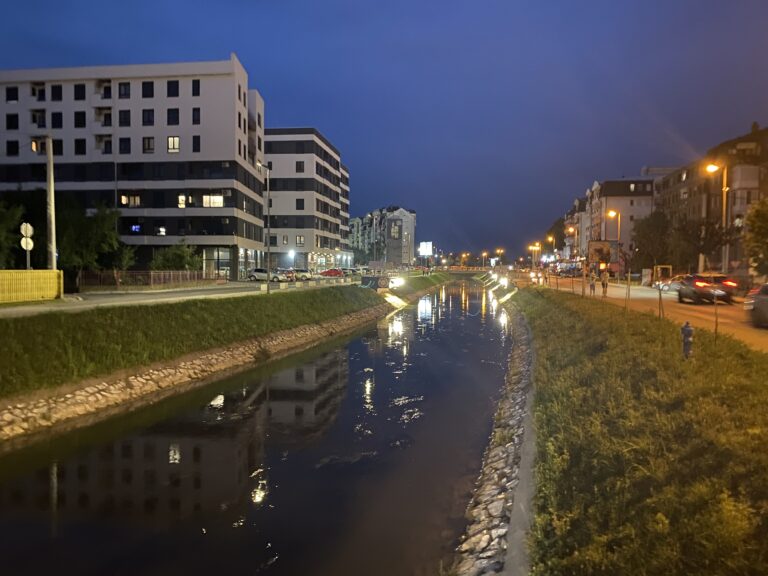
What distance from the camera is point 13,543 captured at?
8.86 meters

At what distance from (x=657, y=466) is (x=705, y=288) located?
3299 cm

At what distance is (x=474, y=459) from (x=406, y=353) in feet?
51.5

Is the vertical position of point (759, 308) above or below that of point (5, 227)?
below

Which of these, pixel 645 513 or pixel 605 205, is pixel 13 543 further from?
pixel 605 205

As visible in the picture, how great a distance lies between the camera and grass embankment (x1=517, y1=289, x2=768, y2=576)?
516cm

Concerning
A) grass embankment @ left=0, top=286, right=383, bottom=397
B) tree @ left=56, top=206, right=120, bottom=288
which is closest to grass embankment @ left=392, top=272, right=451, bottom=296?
tree @ left=56, top=206, right=120, bottom=288

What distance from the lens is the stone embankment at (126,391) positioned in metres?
14.2

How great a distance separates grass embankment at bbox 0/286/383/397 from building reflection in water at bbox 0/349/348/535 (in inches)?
145

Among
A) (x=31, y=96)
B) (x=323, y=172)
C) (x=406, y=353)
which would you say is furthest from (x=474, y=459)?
(x=323, y=172)

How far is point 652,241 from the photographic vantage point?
246 ft

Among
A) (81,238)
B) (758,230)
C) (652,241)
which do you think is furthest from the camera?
(652,241)

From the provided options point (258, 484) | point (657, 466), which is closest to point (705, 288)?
point (657, 466)

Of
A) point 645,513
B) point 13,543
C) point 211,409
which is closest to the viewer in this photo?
point 645,513

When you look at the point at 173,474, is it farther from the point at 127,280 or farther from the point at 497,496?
the point at 127,280
